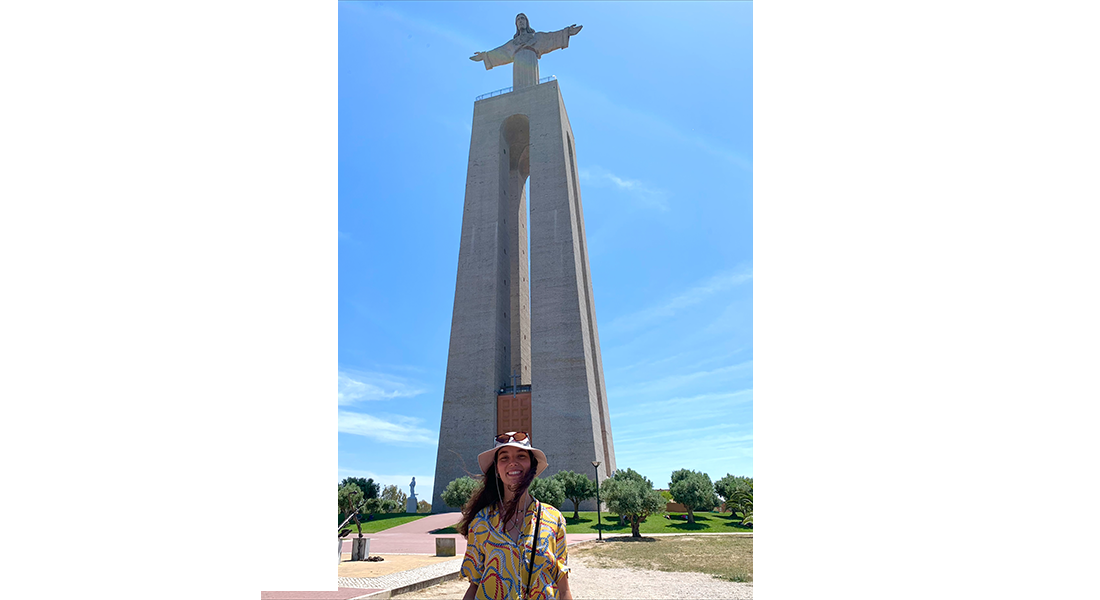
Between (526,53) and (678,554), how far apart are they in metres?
43.4

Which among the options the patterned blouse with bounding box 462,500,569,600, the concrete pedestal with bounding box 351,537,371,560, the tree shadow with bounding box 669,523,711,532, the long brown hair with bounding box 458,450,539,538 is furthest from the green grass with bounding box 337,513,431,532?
the patterned blouse with bounding box 462,500,569,600

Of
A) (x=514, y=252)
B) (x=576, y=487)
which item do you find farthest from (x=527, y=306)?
(x=576, y=487)

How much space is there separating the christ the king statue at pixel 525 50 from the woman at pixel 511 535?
50.1m

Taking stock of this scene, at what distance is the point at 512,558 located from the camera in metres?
3.22

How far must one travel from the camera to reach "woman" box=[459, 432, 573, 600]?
3.18 meters

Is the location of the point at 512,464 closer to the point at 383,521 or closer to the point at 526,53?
the point at 383,521
